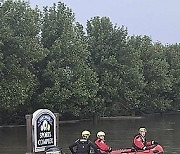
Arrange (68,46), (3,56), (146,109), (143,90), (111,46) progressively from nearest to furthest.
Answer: (3,56) → (68,46) → (111,46) → (143,90) → (146,109)

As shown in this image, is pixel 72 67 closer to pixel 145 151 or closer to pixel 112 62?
pixel 112 62

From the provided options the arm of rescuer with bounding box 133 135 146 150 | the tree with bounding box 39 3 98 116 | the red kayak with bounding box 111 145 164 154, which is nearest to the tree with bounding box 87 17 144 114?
the tree with bounding box 39 3 98 116

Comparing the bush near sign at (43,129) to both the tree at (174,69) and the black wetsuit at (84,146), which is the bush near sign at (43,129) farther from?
the tree at (174,69)

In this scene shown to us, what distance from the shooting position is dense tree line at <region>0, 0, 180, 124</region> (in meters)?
33.3

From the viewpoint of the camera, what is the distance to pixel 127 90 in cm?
4553

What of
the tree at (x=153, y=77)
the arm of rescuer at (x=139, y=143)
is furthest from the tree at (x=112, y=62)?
the arm of rescuer at (x=139, y=143)

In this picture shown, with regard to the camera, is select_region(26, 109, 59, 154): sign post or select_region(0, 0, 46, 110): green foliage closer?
select_region(26, 109, 59, 154): sign post

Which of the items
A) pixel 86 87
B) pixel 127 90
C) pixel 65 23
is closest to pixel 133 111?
pixel 127 90

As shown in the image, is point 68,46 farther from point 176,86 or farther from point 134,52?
point 176,86

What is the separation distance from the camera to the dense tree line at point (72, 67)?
33312mm

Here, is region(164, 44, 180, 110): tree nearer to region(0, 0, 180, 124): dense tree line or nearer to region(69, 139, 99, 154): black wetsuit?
region(0, 0, 180, 124): dense tree line

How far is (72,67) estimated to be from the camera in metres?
38.8

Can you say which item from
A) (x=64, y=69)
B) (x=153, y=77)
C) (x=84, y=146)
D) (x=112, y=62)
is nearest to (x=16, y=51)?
(x=64, y=69)

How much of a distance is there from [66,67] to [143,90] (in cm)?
1518
